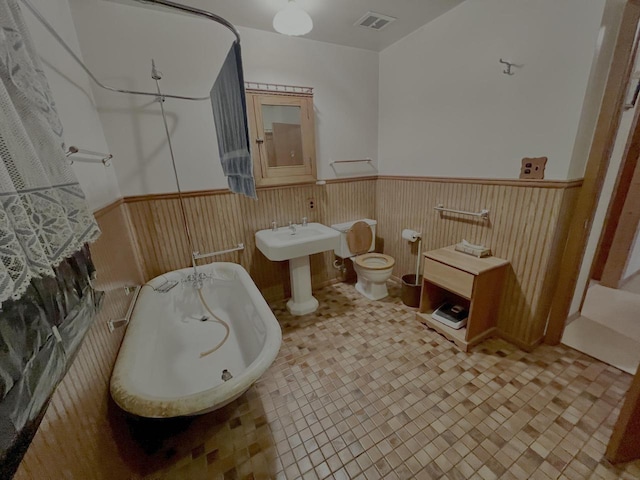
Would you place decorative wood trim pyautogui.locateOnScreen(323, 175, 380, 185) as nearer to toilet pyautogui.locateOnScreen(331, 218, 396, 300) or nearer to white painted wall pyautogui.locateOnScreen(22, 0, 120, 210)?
toilet pyautogui.locateOnScreen(331, 218, 396, 300)

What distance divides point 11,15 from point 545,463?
8.03 ft

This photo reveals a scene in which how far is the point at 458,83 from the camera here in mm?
1992

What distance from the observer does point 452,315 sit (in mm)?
2088

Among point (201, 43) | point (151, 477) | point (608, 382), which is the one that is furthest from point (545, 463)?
point (201, 43)

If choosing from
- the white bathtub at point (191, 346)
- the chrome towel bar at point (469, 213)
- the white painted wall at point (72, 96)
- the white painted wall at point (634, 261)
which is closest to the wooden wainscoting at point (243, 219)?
the white bathtub at point (191, 346)

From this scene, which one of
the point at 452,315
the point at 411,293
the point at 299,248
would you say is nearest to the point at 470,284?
the point at 452,315

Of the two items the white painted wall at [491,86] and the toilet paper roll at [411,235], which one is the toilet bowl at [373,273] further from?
the white painted wall at [491,86]

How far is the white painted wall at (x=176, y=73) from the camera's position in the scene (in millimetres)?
1736

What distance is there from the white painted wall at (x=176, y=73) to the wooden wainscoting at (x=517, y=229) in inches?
55.3

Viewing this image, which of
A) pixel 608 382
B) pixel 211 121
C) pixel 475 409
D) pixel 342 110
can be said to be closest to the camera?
pixel 475 409

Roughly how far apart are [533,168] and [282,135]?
1.98 metres

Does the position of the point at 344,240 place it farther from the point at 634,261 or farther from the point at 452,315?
the point at 634,261

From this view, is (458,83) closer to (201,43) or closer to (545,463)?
(201,43)

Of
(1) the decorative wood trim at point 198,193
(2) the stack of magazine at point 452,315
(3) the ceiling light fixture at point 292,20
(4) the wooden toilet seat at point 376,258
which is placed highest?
(3) the ceiling light fixture at point 292,20
